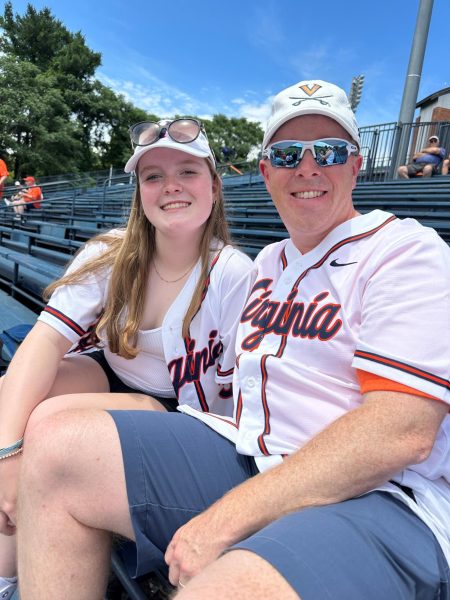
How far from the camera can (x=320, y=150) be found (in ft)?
4.43

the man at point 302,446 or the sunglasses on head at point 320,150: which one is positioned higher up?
the sunglasses on head at point 320,150

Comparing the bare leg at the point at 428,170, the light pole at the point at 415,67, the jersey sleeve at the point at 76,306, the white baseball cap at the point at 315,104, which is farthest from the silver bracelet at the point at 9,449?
the light pole at the point at 415,67

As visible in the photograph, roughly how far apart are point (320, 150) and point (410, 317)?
640mm

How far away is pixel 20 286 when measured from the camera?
4773mm

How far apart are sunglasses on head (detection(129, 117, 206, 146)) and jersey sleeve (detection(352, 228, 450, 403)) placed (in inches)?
35.6

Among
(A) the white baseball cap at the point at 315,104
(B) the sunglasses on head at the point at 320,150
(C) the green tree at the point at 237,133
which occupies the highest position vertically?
(C) the green tree at the point at 237,133

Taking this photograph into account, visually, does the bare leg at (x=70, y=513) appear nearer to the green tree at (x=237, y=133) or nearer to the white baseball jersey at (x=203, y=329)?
the white baseball jersey at (x=203, y=329)

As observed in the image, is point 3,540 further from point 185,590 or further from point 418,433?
point 418,433

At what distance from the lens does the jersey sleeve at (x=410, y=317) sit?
94 centimetres

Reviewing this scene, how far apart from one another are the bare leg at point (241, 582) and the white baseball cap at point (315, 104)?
3.94 feet

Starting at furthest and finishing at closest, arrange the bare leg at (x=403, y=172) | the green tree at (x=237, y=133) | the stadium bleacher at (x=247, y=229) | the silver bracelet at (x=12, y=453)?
the green tree at (x=237, y=133), the bare leg at (x=403, y=172), the stadium bleacher at (x=247, y=229), the silver bracelet at (x=12, y=453)

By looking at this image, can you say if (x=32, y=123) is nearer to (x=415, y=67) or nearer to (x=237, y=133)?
(x=415, y=67)

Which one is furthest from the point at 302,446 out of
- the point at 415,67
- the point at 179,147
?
the point at 415,67

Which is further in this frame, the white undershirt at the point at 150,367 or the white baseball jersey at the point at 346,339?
the white undershirt at the point at 150,367
